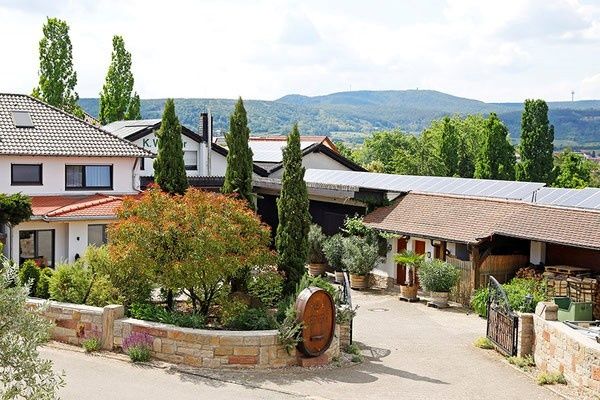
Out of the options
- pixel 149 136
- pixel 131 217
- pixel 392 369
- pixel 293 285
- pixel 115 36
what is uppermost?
pixel 115 36

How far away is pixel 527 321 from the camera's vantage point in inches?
709

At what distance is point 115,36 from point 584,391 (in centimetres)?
4718

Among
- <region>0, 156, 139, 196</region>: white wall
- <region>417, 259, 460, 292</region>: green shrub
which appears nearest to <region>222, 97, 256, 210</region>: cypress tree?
<region>417, 259, 460, 292</region>: green shrub

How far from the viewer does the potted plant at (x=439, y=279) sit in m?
25.7

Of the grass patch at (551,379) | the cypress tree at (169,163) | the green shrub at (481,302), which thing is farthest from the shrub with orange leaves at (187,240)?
the green shrub at (481,302)

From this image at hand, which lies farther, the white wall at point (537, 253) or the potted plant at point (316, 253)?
the potted plant at point (316, 253)

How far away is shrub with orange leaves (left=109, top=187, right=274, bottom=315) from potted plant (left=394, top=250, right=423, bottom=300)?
32.0 ft

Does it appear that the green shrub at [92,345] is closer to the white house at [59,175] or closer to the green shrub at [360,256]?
the white house at [59,175]

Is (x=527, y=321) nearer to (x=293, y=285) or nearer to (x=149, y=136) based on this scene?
(x=293, y=285)

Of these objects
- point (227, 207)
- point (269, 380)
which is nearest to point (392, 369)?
point (269, 380)

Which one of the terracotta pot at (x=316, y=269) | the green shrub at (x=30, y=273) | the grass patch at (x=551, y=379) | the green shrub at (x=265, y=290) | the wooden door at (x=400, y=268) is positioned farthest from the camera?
the terracotta pot at (x=316, y=269)

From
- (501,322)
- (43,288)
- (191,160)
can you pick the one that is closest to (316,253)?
(191,160)

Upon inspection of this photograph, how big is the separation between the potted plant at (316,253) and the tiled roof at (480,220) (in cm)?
211

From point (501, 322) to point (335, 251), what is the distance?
37.8ft
